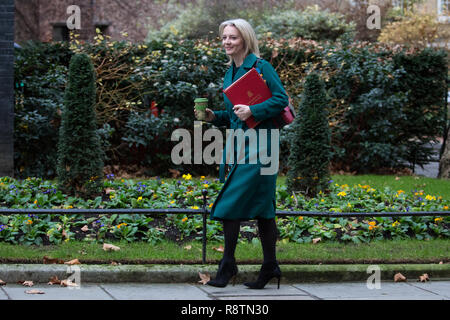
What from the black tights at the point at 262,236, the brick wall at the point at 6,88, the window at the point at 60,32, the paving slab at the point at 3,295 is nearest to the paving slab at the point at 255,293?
the black tights at the point at 262,236

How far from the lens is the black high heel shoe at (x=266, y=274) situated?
513cm

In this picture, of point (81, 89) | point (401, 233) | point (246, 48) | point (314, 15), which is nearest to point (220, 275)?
point (246, 48)

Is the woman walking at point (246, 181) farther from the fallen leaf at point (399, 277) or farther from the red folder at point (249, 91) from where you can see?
the fallen leaf at point (399, 277)

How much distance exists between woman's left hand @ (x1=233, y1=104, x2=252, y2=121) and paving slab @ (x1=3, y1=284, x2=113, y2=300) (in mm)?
1625

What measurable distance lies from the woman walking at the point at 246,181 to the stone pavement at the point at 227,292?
13 cm

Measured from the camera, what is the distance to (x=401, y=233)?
689cm

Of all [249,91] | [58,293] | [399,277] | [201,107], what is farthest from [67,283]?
[399,277]

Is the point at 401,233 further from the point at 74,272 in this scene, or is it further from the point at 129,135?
the point at 129,135

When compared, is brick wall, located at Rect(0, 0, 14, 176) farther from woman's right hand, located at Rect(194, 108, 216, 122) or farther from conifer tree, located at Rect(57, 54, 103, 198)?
woman's right hand, located at Rect(194, 108, 216, 122)

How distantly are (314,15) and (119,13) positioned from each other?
8.63 m

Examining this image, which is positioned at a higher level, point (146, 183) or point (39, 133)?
point (39, 133)

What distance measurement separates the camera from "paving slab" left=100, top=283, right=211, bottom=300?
4871 mm

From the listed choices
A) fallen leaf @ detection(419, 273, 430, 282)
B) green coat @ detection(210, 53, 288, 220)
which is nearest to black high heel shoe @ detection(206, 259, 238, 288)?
green coat @ detection(210, 53, 288, 220)
